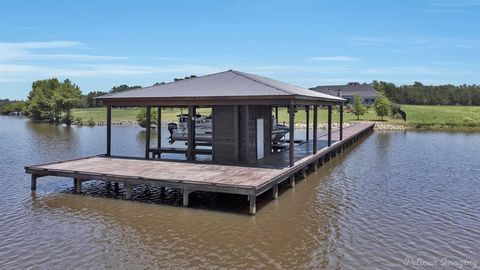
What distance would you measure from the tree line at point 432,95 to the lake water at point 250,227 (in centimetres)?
9594

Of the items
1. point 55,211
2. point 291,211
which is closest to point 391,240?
point 291,211

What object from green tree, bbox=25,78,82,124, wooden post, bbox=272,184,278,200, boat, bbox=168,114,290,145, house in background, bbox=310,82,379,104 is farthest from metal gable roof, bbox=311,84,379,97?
wooden post, bbox=272,184,278,200

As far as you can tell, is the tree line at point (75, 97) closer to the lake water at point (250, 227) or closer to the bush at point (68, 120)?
the bush at point (68, 120)

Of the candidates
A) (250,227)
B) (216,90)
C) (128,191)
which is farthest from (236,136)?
(250,227)

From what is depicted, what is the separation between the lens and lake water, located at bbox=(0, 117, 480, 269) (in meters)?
8.70

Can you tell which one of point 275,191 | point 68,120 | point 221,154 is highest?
point 68,120

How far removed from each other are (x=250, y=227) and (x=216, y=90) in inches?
279

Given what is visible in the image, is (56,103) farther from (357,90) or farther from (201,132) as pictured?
(357,90)

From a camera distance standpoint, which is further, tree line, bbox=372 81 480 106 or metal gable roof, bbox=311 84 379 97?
tree line, bbox=372 81 480 106

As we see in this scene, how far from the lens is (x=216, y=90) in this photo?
53.7 ft

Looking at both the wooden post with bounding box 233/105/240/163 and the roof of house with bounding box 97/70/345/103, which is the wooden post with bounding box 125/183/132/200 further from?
the wooden post with bounding box 233/105/240/163

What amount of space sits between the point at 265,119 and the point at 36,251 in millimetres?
11764

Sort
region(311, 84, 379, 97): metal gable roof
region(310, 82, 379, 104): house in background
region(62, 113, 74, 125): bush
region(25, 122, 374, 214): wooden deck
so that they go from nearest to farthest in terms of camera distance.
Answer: region(25, 122, 374, 214): wooden deck → region(62, 113, 74, 125): bush → region(310, 82, 379, 104): house in background → region(311, 84, 379, 97): metal gable roof

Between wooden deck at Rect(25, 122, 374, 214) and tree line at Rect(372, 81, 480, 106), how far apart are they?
96.1 m
